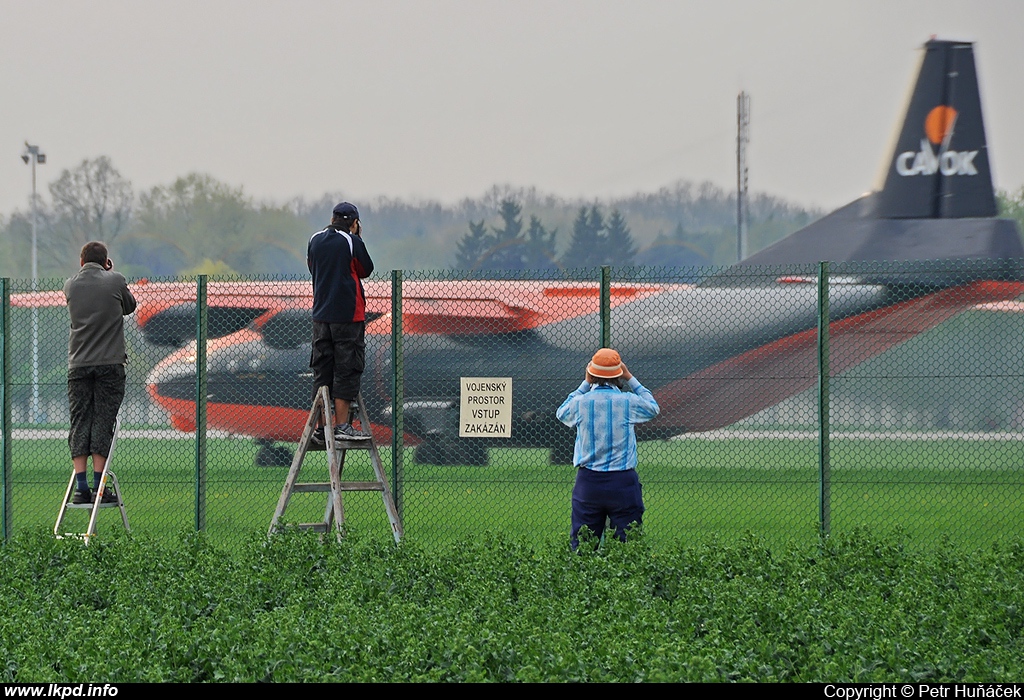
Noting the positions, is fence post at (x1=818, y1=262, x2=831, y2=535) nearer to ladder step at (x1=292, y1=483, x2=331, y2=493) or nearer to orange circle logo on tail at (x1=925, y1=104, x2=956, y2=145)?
ladder step at (x1=292, y1=483, x2=331, y2=493)

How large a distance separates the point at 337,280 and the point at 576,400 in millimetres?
2217

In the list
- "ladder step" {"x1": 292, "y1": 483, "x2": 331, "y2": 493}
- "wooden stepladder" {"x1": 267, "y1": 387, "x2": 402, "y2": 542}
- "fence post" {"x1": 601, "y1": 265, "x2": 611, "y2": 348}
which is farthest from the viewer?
"fence post" {"x1": 601, "y1": 265, "x2": 611, "y2": 348}

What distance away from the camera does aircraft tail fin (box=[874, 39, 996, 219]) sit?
767 inches

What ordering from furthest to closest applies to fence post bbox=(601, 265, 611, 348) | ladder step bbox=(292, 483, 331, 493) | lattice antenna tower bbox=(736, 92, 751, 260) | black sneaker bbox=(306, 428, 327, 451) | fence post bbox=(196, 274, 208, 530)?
lattice antenna tower bbox=(736, 92, 751, 260), fence post bbox=(196, 274, 208, 530), fence post bbox=(601, 265, 611, 348), black sneaker bbox=(306, 428, 327, 451), ladder step bbox=(292, 483, 331, 493)

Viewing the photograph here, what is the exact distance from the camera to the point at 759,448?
12.8 meters

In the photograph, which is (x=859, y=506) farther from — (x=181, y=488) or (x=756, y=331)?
(x=181, y=488)

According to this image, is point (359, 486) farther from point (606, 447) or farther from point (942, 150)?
point (942, 150)

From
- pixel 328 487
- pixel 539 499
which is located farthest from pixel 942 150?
pixel 328 487

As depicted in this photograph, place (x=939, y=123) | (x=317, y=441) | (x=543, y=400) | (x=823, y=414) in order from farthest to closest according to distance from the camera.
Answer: (x=939, y=123) < (x=543, y=400) < (x=823, y=414) < (x=317, y=441)

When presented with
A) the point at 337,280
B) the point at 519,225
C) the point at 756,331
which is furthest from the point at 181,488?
the point at 519,225

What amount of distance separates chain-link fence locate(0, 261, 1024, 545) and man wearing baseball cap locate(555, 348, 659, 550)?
5.51ft

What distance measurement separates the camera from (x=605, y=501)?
861cm

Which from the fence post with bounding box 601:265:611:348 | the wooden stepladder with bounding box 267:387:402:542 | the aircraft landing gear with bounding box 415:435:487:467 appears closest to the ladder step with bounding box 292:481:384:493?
the wooden stepladder with bounding box 267:387:402:542

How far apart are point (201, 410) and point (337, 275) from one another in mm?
2506
